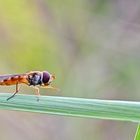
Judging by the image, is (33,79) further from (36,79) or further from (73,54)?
(73,54)

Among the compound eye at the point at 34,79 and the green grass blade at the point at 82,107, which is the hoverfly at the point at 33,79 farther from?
the green grass blade at the point at 82,107

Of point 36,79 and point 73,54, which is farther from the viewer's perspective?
point 73,54

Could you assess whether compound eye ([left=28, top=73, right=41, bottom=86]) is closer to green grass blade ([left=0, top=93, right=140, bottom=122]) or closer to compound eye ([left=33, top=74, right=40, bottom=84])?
compound eye ([left=33, top=74, right=40, bottom=84])

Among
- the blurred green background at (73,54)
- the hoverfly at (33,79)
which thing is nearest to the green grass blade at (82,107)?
the hoverfly at (33,79)

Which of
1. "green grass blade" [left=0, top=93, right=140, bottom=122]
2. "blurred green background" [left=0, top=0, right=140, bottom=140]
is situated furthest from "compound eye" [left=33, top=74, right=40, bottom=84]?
"blurred green background" [left=0, top=0, right=140, bottom=140]

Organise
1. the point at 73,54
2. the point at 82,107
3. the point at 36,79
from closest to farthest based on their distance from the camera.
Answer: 1. the point at 82,107
2. the point at 36,79
3. the point at 73,54

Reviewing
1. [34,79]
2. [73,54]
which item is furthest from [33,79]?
[73,54]
